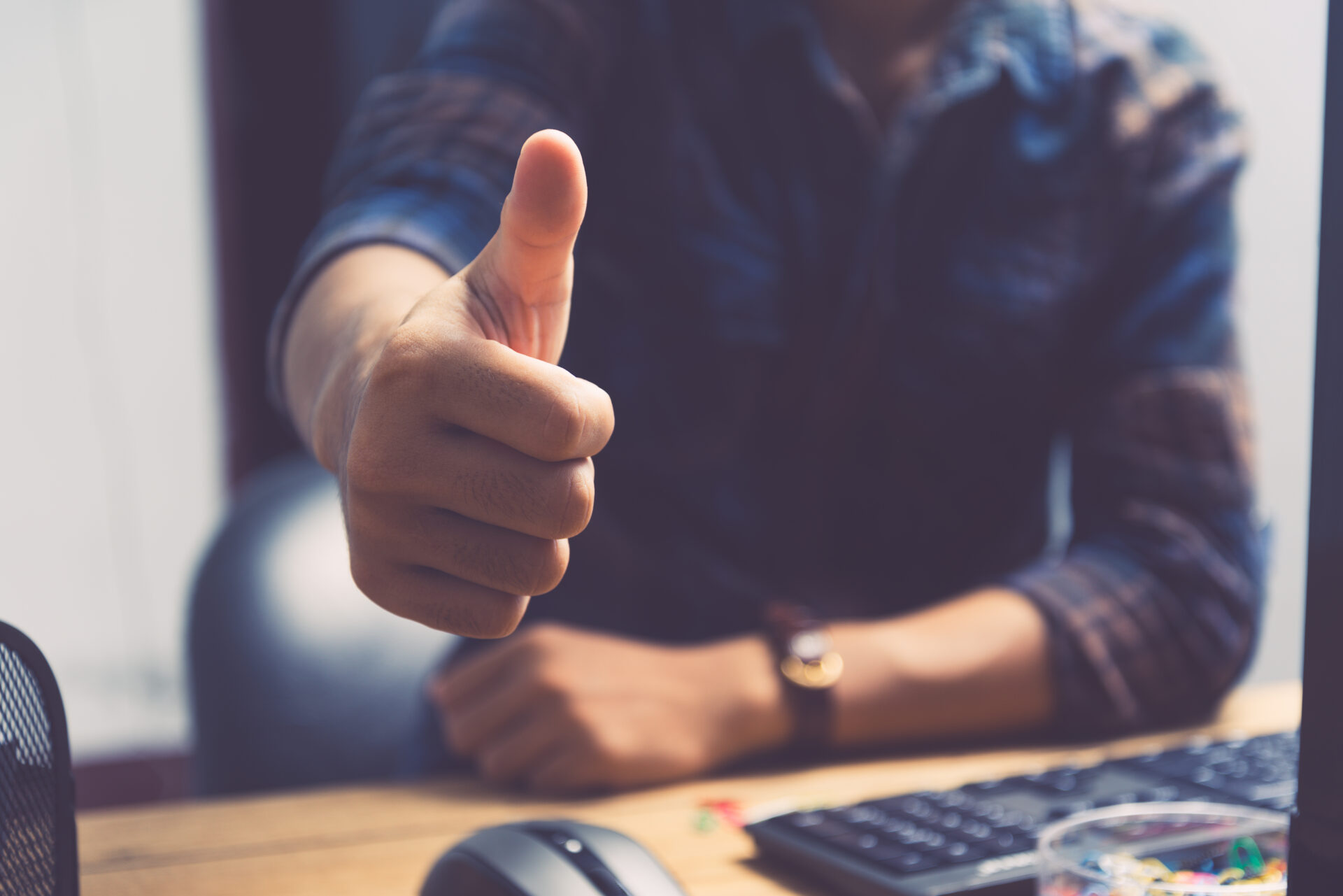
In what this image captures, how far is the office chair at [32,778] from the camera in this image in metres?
0.23

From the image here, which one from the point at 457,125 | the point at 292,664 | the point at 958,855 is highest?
the point at 457,125

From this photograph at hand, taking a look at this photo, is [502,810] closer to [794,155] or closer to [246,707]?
[246,707]

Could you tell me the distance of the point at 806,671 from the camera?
55cm

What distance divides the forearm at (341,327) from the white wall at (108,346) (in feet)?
3.99

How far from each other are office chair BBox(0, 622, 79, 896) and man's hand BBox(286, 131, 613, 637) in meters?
0.07

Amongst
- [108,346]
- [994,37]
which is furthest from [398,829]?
[108,346]

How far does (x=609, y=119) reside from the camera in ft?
2.24

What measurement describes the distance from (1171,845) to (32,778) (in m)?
0.31

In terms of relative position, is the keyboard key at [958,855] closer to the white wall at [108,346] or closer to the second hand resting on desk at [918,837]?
the second hand resting on desk at [918,837]

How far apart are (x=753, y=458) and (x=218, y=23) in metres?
1.25

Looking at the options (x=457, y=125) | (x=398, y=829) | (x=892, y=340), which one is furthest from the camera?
(x=892, y=340)

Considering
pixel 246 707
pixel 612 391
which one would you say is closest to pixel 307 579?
pixel 246 707

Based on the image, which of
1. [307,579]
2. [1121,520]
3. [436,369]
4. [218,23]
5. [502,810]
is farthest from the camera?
[218,23]

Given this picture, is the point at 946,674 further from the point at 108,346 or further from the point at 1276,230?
the point at 108,346
